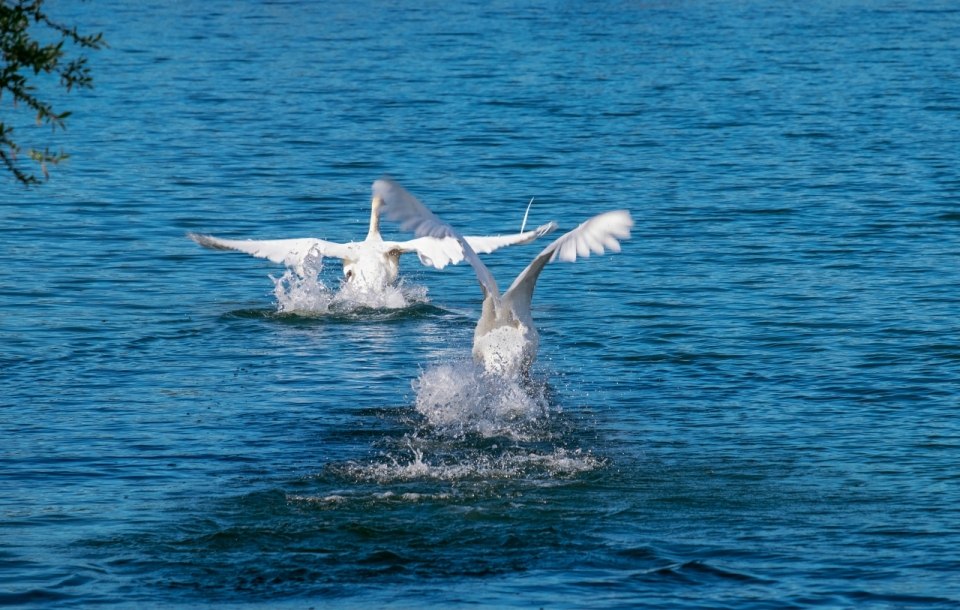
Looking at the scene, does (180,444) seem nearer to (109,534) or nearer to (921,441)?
(109,534)

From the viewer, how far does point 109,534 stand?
9117mm

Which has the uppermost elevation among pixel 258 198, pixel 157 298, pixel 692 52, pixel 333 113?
pixel 692 52

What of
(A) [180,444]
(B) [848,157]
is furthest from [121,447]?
(B) [848,157]

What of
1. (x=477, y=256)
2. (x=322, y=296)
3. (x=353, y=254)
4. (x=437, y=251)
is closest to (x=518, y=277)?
(x=477, y=256)

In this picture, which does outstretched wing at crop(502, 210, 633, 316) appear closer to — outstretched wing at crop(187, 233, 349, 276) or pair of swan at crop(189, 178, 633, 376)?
pair of swan at crop(189, 178, 633, 376)

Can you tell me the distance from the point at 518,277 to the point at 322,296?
4627 mm

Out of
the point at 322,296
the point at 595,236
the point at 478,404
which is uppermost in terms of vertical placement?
the point at 595,236

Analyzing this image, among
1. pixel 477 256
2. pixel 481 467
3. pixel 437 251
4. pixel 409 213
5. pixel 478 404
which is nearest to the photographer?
pixel 481 467

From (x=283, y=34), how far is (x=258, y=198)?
22469mm

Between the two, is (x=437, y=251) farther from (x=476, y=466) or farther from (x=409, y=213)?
(x=476, y=466)

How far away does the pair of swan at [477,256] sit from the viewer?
1038 cm

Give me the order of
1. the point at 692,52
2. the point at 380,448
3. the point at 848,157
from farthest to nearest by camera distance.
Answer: the point at 692,52 < the point at 848,157 < the point at 380,448

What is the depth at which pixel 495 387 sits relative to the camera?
459 inches

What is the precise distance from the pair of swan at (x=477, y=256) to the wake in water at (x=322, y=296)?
0.10 m
